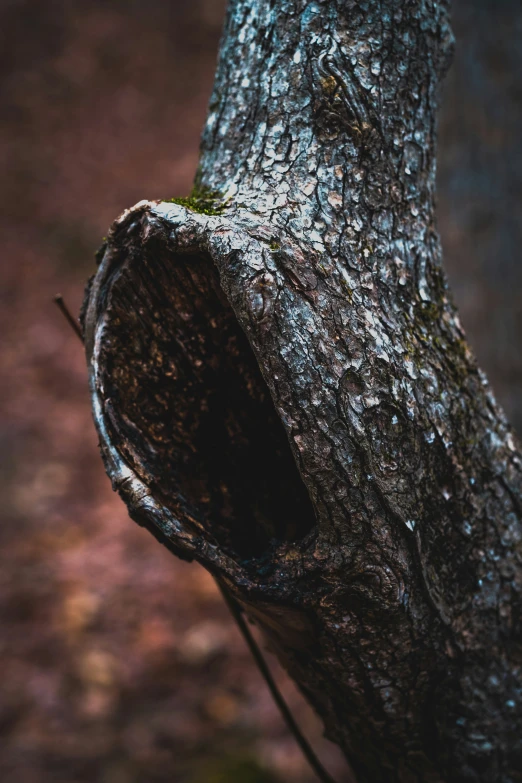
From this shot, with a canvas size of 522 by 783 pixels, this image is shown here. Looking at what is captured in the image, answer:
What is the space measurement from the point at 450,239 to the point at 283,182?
2.70m

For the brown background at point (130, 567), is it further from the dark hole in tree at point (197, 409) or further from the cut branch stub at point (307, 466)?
the dark hole in tree at point (197, 409)

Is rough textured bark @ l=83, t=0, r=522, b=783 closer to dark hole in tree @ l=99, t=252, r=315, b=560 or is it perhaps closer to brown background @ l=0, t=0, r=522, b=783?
dark hole in tree @ l=99, t=252, r=315, b=560

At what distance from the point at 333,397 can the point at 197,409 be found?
1.14 feet

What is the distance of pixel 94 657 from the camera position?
333 centimetres

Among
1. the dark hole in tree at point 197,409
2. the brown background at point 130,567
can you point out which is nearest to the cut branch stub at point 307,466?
the dark hole in tree at point 197,409

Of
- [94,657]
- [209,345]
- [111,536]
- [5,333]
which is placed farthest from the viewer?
[5,333]

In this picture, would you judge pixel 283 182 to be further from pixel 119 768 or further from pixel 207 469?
pixel 119 768

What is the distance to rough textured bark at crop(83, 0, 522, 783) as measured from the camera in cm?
112

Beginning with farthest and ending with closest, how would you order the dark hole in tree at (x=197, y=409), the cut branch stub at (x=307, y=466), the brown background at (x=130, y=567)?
the brown background at (x=130, y=567) < the dark hole in tree at (x=197, y=409) < the cut branch stub at (x=307, y=466)

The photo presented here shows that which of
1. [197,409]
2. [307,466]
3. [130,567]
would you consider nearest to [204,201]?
[197,409]

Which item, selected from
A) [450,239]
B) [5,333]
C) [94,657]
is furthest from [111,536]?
[450,239]

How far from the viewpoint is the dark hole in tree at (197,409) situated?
123 cm

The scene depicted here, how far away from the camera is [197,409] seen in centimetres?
133

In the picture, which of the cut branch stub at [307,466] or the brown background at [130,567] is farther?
the brown background at [130,567]
